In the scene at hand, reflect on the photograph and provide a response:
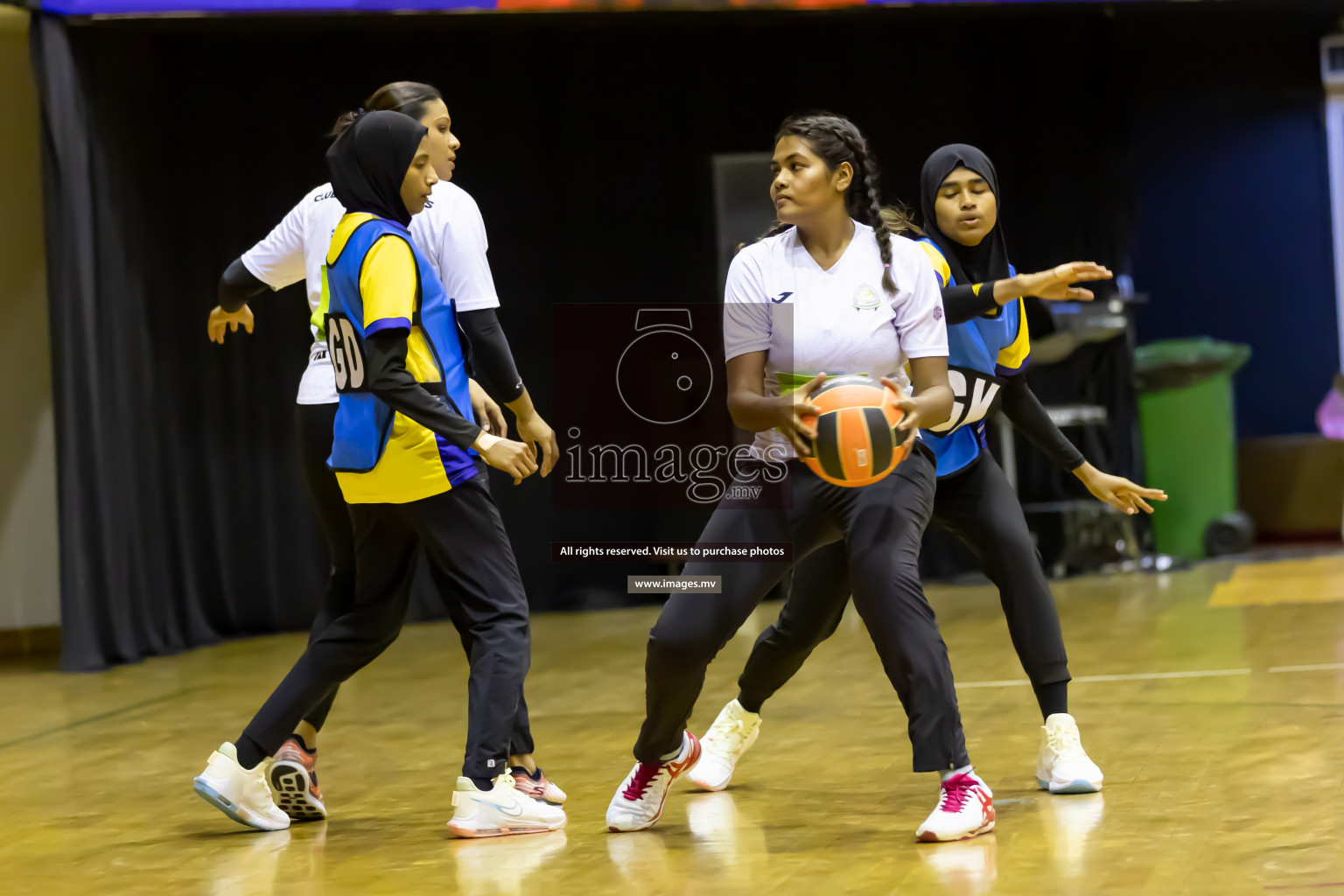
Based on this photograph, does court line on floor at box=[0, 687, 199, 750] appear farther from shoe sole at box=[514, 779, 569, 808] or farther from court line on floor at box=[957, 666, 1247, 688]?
court line on floor at box=[957, 666, 1247, 688]

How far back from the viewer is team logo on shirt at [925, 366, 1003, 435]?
3709 millimetres

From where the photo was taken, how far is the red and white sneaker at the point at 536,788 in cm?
372

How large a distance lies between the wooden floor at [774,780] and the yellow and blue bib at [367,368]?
0.86m

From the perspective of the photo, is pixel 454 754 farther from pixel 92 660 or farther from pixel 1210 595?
pixel 1210 595

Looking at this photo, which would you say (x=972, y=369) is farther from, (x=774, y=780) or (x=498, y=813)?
(x=498, y=813)

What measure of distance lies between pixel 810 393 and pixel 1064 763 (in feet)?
4.05

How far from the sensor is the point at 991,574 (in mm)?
3836

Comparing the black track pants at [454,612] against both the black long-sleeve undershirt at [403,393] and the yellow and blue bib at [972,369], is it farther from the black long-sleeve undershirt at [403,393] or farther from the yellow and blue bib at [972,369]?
the yellow and blue bib at [972,369]

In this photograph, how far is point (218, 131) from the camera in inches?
326

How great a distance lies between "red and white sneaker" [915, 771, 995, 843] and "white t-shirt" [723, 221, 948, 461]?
0.81 meters

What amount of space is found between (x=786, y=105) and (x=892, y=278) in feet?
19.0

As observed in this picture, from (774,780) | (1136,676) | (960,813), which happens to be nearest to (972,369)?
(960,813)

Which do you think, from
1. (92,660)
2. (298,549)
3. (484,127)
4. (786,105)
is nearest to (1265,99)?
(786,105)

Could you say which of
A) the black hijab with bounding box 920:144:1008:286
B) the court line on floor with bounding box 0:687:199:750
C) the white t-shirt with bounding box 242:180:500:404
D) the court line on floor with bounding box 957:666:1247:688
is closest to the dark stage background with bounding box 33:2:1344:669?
the court line on floor with bounding box 0:687:199:750
